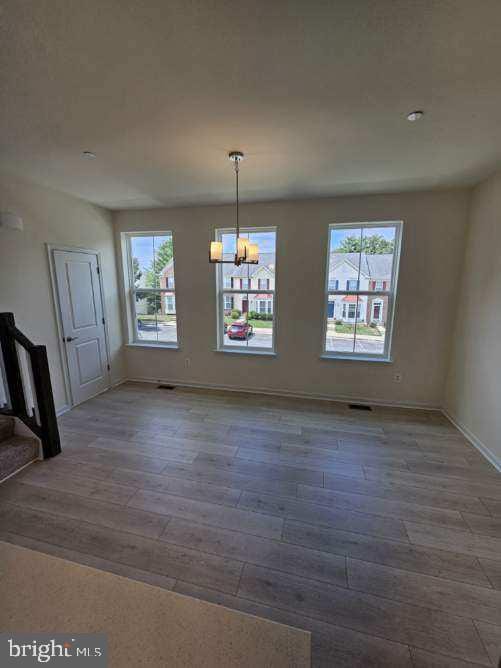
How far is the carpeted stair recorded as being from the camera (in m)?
2.32

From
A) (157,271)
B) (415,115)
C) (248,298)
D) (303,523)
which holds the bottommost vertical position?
(303,523)

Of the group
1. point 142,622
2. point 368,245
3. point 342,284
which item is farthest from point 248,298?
point 142,622

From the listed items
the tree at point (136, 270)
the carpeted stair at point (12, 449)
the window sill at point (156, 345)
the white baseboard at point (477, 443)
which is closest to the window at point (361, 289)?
the white baseboard at point (477, 443)

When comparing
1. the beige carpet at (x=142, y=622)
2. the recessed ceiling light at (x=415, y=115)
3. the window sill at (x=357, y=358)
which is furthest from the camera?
the window sill at (x=357, y=358)

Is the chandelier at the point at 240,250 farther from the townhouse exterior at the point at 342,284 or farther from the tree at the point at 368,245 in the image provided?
the tree at the point at 368,245

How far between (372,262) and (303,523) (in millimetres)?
3142

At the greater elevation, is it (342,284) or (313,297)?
(342,284)

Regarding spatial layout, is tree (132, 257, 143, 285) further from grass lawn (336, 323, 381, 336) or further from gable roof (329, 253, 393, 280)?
grass lawn (336, 323, 381, 336)

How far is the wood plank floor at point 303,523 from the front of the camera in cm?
135

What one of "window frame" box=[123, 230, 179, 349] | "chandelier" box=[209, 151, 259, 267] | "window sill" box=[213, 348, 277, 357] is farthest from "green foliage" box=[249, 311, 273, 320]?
"chandelier" box=[209, 151, 259, 267]

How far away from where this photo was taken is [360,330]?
12.5 ft

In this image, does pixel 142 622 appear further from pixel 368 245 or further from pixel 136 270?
pixel 136 270

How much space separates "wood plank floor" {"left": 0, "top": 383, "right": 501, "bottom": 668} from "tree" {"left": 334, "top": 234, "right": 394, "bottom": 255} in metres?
2.27

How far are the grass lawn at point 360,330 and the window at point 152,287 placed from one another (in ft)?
8.54
